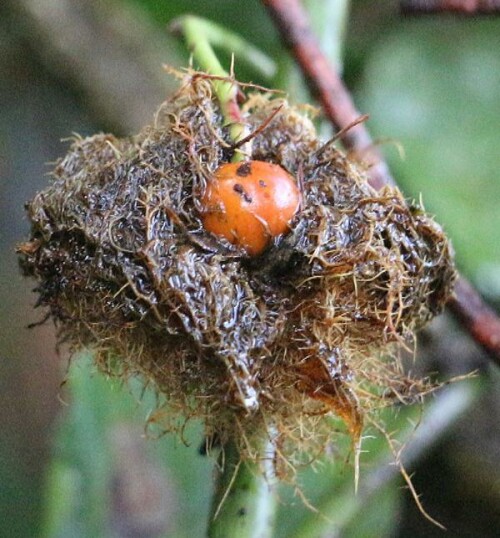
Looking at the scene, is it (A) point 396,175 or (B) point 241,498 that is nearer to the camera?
(B) point 241,498

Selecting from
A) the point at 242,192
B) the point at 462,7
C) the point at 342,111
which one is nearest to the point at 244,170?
the point at 242,192

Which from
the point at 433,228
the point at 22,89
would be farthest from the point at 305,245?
the point at 22,89

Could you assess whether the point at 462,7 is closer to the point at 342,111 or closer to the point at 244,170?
the point at 342,111

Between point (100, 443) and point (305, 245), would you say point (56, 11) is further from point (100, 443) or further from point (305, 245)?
point (305, 245)

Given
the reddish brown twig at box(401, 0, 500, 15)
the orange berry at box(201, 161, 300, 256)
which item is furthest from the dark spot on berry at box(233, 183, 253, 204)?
the reddish brown twig at box(401, 0, 500, 15)

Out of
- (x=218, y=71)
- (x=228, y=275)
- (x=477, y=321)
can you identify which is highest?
(x=218, y=71)

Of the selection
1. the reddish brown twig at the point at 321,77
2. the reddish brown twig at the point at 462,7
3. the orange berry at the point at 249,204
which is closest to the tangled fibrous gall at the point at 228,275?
the orange berry at the point at 249,204

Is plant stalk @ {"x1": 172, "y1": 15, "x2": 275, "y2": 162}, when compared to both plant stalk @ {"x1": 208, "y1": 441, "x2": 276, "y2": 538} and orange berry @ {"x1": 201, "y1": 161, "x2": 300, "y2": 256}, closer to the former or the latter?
orange berry @ {"x1": 201, "y1": 161, "x2": 300, "y2": 256}
